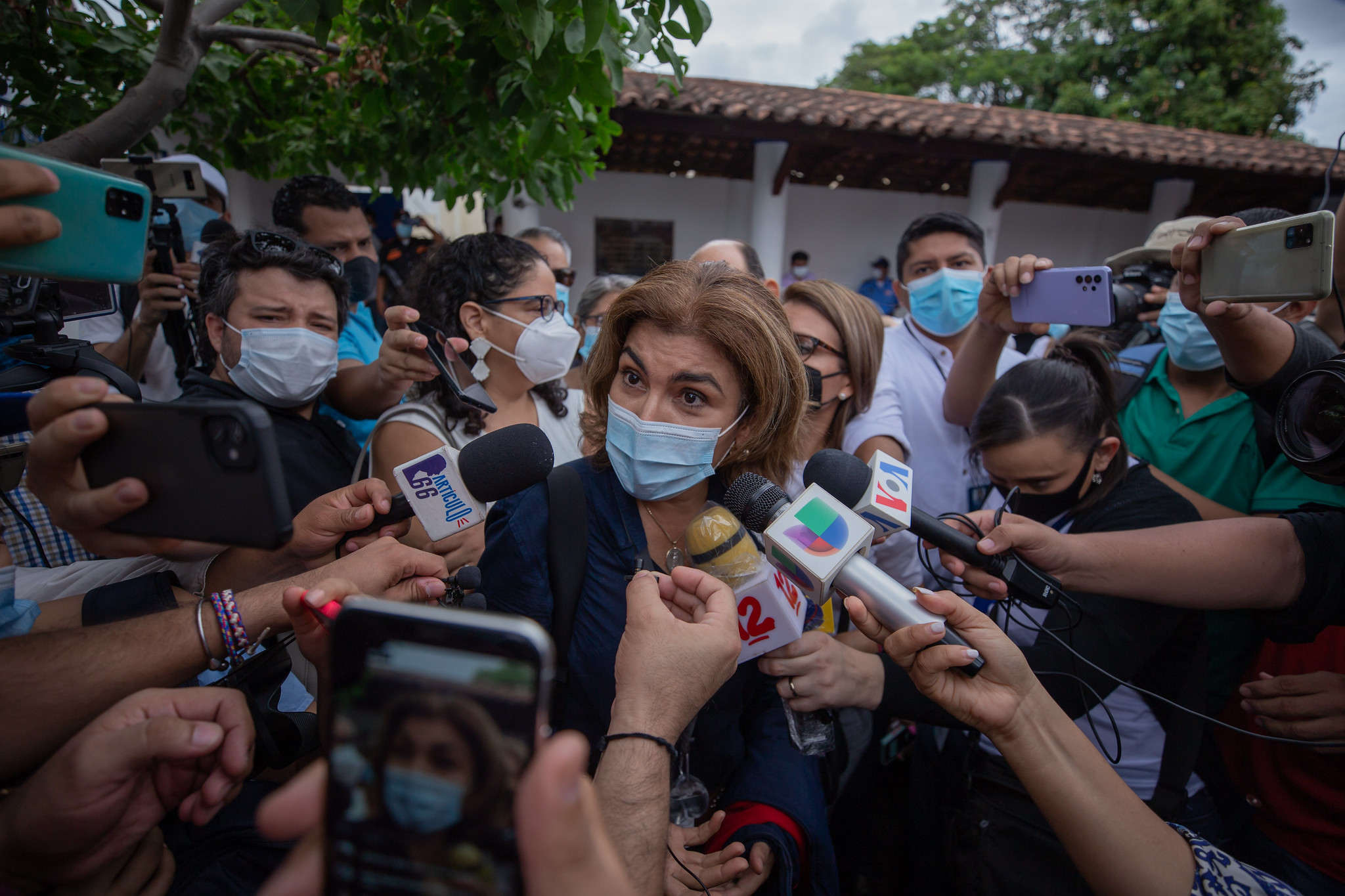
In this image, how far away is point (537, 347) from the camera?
8.29 ft

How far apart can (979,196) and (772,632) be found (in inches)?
417

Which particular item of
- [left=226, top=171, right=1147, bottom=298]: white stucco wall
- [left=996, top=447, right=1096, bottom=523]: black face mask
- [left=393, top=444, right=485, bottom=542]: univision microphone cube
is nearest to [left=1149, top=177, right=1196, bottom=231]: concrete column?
[left=226, top=171, right=1147, bottom=298]: white stucco wall

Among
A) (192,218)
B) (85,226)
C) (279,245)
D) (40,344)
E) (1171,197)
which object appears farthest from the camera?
(1171,197)

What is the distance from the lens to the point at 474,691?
1.97 feet

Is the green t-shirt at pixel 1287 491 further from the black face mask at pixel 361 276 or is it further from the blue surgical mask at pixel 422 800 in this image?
the black face mask at pixel 361 276

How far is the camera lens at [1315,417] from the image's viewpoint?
148cm

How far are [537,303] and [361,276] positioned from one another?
4.85 feet

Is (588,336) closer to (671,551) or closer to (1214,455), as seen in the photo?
(671,551)

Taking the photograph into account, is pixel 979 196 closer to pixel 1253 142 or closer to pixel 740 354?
pixel 1253 142

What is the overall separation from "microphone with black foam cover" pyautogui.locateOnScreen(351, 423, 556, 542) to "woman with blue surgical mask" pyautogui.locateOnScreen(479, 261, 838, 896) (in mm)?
141

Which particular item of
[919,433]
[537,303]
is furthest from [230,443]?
[919,433]

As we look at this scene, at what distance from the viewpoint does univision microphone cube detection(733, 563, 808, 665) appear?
1.43 metres

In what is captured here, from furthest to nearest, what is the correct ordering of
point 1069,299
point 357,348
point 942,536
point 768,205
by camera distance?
point 768,205
point 357,348
point 1069,299
point 942,536

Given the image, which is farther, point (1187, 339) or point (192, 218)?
point (192, 218)
